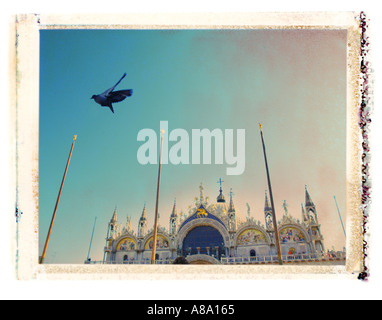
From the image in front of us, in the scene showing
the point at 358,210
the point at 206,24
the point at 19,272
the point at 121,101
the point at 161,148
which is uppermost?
the point at 206,24

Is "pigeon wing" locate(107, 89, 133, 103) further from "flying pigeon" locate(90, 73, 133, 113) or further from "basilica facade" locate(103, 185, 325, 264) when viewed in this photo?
"basilica facade" locate(103, 185, 325, 264)

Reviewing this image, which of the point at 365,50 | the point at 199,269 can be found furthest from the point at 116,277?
the point at 365,50

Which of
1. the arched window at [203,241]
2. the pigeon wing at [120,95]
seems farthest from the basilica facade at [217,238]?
the pigeon wing at [120,95]

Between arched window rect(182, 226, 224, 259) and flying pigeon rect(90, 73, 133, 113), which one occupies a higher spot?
flying pigeon rect(90, 73, 133, 113)

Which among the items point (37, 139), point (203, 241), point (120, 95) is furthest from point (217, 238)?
point (37, 139)

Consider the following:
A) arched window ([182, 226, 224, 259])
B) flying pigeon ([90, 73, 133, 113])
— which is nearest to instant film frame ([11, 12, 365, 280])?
flying pigeon ([90, 73, 133, 113])

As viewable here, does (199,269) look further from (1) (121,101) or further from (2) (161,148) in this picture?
(1) (121,101)

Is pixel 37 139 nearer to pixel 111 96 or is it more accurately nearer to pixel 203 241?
pixel 111 96
